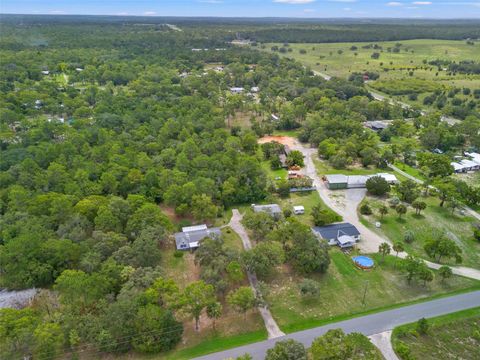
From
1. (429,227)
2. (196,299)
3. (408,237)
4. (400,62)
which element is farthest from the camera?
(400,62)

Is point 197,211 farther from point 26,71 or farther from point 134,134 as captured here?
point 26,71

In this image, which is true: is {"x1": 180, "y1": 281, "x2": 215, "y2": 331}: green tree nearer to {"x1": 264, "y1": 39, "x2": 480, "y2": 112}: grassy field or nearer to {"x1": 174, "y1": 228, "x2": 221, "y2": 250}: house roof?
{"x1": 174, "y1": 228, "x2": 221, "y2": 250}: house roof

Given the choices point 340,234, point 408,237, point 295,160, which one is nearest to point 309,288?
point 340,234

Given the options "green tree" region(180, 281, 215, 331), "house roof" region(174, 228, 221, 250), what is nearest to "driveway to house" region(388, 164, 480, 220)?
"house roof" region(174, 228, 221, 250)

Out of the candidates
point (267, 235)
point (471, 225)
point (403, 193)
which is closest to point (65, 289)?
point (267, 235)

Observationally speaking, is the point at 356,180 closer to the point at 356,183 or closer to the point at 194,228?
the point at 356,183

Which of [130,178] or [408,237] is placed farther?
[130,178]
